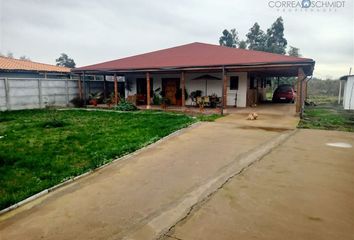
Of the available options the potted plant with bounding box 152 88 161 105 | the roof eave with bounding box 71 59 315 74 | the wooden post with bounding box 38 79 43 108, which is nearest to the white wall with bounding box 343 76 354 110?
the roof eave with bounding box 71 59 315 74

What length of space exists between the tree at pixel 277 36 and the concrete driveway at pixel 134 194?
1848 inches

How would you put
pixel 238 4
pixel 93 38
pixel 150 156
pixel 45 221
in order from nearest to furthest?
1. pixel 45 221
2. pixel 150 156
3. pixel 238 4
4. pixel 93 38

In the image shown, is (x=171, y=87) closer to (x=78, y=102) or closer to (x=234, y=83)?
(x=234, y=83)

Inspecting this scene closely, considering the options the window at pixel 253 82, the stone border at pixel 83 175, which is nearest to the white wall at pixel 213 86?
the window at pixel 253 82

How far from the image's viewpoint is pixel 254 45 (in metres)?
52.8

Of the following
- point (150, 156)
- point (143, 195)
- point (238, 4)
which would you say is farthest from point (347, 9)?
Result: point (143, 195)

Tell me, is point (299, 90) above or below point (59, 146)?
above

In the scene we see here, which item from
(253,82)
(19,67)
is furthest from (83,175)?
(19,67)

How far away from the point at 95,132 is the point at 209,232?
7093 mm

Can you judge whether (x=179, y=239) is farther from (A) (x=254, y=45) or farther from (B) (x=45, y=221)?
(A) (x=254, y=45)

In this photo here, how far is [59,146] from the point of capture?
756 centimetres

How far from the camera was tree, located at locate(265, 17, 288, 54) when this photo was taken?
4994 centimetres

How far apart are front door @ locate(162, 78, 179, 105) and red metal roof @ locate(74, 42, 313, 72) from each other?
4.59 ft

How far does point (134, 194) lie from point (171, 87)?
14344 mm
